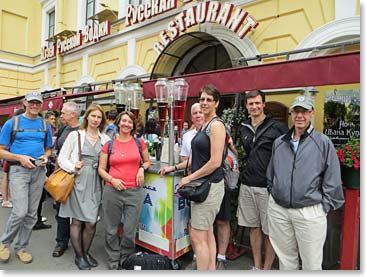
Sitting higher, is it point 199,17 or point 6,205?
point 199,17

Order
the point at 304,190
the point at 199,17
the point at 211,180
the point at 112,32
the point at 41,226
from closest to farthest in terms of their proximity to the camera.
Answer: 1. the point at 304,190
2. the point at 211,180
3. the point at 41,226
4. the point at 199,17
5. the point at 112,32

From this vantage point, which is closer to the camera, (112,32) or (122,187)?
(122,187)

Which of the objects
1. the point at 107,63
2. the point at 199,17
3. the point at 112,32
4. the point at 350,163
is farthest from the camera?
the point at 107,63

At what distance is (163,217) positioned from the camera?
9.20ft

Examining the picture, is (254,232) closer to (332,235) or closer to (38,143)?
(332,235)

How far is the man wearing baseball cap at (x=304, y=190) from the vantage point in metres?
1.98

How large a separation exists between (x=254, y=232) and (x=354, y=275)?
830 millimetres

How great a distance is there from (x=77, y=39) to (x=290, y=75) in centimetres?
874

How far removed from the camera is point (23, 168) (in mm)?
2771

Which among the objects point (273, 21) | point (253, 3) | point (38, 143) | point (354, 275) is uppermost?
point (253, 3)

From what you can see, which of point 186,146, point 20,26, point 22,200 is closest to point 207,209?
point 186,146

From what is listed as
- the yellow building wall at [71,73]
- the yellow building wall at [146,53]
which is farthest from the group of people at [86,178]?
the yellow building wall at [71,73]

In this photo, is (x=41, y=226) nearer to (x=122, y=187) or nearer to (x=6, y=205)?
(x=6, y=205)

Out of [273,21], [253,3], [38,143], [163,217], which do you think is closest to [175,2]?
[253,3]
